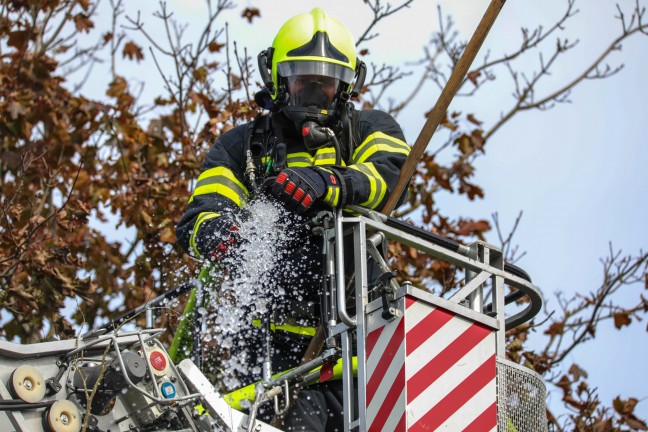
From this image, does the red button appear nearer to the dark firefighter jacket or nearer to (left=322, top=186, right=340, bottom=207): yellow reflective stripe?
the dark firefighter jacket

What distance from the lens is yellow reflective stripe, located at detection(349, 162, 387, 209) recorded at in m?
6.64

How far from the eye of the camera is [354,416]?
5.81 metres

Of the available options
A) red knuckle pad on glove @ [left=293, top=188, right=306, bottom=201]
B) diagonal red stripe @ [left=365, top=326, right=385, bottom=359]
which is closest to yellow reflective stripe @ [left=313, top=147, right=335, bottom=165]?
red knuckle pad on glove @ [left=293, top=188, right=306, bottom=201]

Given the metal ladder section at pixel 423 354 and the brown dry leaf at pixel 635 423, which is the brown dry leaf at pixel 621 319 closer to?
the brown dry leaf at pixel 635 423

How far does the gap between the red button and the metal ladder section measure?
70 cm

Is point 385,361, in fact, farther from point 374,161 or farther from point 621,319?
point 621,319

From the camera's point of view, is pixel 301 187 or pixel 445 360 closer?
pixel 445 360

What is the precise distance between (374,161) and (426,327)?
150 centimetres

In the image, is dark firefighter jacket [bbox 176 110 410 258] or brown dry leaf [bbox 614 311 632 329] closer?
dark firefighter jacket [bbox 176 110 410 258]

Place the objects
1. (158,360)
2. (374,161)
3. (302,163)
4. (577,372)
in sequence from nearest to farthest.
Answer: (158,360) → (374,161) → (302,163) → (577,372)

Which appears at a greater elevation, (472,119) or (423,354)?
(472,119)

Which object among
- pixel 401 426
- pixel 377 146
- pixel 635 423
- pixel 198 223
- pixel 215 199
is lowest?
pixel 401 426

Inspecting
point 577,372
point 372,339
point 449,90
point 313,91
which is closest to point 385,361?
point 372,339

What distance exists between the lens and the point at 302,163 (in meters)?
6.96
